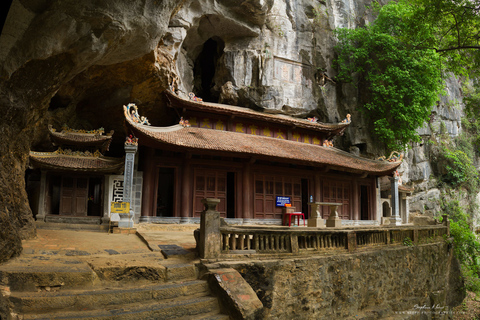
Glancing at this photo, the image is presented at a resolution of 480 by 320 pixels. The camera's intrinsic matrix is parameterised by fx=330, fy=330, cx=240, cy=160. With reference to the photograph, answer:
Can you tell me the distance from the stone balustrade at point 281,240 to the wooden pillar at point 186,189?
737 centimetres

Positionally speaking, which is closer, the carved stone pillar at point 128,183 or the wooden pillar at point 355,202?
the carved stone pillar at point 128,183

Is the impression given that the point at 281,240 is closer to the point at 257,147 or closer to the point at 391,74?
the point at 257,147

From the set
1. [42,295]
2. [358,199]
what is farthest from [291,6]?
[42,295]

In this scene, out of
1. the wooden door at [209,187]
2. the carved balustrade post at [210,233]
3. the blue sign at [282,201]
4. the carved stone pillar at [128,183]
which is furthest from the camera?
the blue sign at [282,201]

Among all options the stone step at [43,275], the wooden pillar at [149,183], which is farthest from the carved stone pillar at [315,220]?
the stone step at [43,275]

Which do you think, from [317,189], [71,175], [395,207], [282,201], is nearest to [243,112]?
[282,201]

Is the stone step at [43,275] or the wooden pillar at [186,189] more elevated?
the wooden pillar at [186,189]

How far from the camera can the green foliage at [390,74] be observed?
2223 centimetres

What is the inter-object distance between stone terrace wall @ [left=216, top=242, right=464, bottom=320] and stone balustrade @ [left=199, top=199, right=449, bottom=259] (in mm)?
334

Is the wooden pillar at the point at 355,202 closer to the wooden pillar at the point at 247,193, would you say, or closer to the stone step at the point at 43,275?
the wooden pillar at the point at 247,193

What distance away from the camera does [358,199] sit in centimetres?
1997

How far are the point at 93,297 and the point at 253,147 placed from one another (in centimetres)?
1162

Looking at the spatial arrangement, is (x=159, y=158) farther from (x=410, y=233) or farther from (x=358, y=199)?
(x=358, y=199)

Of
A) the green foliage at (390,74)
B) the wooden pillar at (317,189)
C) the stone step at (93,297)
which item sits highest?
the green foliage at (390,74)
